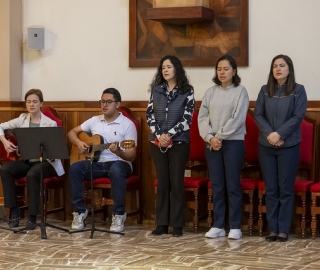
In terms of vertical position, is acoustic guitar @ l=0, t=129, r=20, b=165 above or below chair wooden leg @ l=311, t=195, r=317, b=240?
above

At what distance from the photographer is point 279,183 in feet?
20.0

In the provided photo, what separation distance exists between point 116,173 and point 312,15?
92.0 inches

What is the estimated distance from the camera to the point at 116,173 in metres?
6.52

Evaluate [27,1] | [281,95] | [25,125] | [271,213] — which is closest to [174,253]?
[271,213]

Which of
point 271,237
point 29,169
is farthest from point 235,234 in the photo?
point 29,169

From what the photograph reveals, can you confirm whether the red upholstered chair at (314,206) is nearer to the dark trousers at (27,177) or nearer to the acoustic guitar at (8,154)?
the dark trousers at (27,177)

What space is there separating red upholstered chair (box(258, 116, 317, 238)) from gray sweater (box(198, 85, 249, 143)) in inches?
23.2

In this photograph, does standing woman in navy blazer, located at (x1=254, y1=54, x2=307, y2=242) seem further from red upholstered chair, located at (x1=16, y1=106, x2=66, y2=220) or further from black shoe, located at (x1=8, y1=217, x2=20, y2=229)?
black shoe, located at (x1=8, y1=217, x2=20, y2=229)

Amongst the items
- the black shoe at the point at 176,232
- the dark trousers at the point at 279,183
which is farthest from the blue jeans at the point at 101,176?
the dark trousers at the point at 279,183

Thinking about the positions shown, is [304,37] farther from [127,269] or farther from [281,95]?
[127,269]

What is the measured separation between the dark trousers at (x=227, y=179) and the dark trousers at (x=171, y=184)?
0.26 metres

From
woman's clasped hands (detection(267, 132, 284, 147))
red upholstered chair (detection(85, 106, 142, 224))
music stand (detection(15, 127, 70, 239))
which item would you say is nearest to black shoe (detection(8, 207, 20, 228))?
red upholstered chair (detection(85, 106, 142, 224))

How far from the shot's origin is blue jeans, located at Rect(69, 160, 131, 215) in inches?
257

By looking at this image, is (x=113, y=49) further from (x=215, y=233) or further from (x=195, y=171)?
(x=215, y=233)
